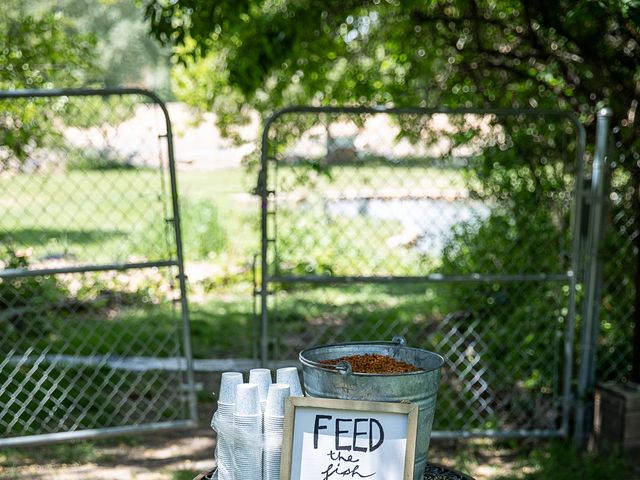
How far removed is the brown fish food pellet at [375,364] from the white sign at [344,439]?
0.17 metres

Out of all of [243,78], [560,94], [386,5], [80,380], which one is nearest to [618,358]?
[560,94]

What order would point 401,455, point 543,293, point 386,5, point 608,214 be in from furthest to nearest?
1. point 386,5
2. point 543,293
3. point 608,214
4. point 401,455

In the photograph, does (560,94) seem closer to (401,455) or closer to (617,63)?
(617,63)

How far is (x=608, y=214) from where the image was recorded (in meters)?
4.56

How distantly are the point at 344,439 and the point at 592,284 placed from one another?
2.65 m

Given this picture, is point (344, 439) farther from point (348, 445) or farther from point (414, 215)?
point (414, 215)

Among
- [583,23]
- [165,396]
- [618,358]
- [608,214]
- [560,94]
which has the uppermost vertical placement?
[583,23]

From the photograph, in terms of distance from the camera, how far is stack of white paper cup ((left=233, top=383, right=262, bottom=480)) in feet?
6.98

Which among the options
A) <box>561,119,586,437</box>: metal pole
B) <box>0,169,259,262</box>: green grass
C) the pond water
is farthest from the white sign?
<box>0,169,259,262</box>: green grass

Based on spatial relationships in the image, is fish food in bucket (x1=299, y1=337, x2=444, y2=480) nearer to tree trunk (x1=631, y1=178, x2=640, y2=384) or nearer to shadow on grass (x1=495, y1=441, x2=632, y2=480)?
shadow on grass (x1=495, y1=441, x2=632, y2=480)

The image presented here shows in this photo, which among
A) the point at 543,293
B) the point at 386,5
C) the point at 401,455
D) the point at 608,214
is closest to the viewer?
the point at 401,455

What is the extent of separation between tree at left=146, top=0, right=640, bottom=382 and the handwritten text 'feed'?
2789 mm

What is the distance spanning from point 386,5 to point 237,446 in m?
3.88

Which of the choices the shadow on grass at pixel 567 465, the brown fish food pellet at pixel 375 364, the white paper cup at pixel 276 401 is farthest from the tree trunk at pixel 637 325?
the white paper cup at pixel 276 401
